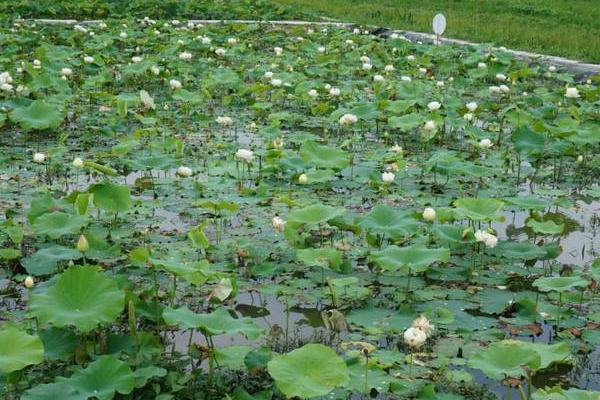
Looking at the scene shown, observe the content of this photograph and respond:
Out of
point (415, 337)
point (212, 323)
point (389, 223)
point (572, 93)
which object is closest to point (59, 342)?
point (212, 323)

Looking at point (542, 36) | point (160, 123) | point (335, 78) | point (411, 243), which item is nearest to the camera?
point (411, 243)

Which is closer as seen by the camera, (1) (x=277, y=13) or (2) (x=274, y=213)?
(2) (x=274, y=213)

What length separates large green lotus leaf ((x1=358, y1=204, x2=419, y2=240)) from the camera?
298cm

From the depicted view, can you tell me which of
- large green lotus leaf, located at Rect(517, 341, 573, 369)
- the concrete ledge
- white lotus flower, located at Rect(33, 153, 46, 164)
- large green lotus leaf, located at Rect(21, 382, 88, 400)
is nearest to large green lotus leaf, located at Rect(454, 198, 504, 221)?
large green lotus leaf, located at Rect(517, 341, 573, 369)

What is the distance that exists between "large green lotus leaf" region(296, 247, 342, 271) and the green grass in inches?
209

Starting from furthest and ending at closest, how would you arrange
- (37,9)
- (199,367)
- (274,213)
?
(37,9)
(274,213)
(199,367)

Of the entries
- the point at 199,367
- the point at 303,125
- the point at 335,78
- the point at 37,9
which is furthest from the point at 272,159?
the point at 37,9

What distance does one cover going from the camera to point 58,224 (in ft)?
9.53

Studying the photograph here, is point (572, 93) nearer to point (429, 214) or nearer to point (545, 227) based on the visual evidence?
point (545, 227)

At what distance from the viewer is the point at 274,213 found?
361cm

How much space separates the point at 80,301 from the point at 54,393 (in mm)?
316

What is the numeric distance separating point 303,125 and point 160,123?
2.86ft

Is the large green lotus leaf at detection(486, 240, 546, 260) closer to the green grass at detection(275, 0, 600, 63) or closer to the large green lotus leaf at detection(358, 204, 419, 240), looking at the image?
the large green lotus leaf at detection(358, 204, 419, 240)

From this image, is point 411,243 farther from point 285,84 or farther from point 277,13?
point 277,13
